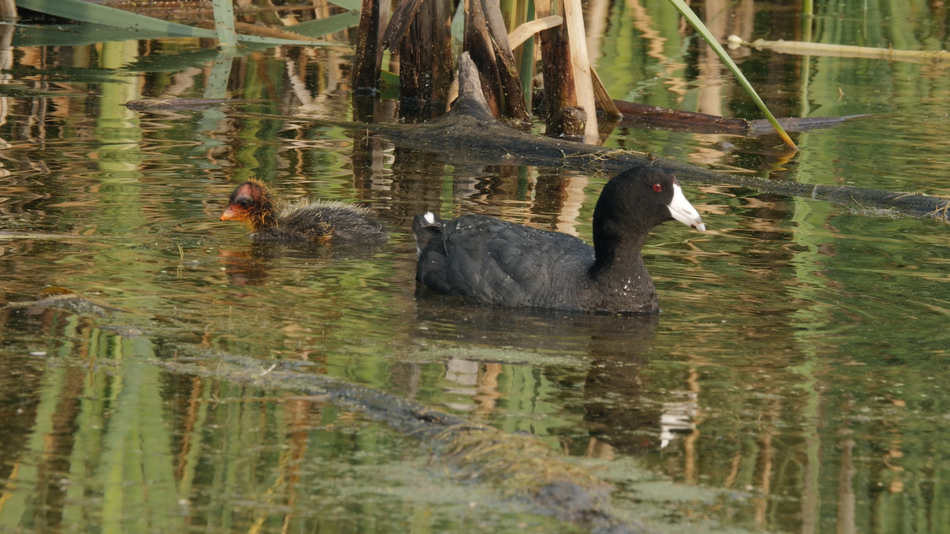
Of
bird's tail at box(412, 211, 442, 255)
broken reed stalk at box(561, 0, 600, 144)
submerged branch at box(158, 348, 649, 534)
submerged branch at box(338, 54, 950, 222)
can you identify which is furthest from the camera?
broken reed stalk at box(561, 0, 600, 144)

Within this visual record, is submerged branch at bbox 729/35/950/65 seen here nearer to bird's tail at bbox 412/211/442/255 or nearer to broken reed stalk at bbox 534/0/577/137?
broken reed stalk at bbox 534/0/577/137

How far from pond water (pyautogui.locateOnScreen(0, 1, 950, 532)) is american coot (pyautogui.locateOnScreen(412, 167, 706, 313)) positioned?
0.42 feet

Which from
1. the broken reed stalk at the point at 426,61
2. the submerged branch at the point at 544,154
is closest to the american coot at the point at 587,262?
the submerged branch at the point at 544,154

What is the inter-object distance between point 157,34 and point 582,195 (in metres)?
6.76

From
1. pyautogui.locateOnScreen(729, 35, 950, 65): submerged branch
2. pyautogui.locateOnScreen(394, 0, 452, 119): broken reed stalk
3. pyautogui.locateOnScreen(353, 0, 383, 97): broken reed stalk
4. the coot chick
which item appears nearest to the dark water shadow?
the coot chick

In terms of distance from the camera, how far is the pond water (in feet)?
11.7

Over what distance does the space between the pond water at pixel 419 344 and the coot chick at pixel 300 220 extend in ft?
0.44

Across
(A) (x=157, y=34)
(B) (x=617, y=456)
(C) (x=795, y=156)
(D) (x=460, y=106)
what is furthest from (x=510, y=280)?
(A) (x=157, y=34)

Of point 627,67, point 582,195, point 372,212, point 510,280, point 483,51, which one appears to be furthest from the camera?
point 627,67

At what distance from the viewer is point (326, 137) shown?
31.8 feet

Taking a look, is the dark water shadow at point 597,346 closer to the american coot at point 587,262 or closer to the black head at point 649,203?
the american coot at point 587,262

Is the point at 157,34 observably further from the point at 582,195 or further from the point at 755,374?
the point at 755,374

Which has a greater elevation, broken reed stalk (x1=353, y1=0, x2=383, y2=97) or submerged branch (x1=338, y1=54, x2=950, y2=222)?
broken reed stalk (x1=353, y1=0, x2=383, y2=97)

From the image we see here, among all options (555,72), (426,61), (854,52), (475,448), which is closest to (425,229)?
(475,448)
